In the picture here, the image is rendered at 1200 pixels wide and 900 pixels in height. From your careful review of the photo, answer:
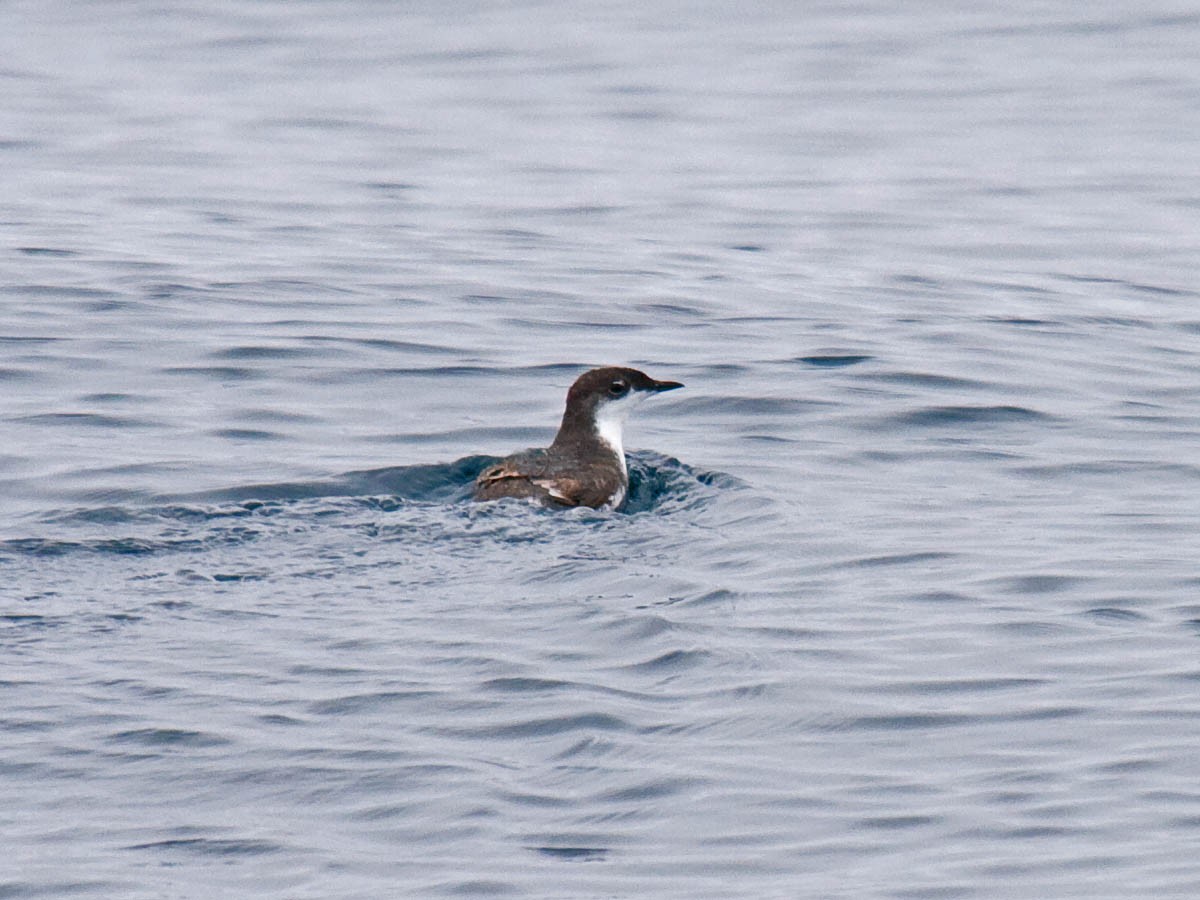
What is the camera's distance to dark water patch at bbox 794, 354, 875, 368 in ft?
50.4

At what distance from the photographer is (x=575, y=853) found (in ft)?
23.2

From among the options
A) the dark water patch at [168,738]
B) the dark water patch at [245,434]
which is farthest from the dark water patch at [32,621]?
the dark water patch at [245,434]

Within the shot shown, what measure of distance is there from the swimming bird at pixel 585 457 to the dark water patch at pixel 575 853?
4.35m

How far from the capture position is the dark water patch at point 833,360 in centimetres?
1535

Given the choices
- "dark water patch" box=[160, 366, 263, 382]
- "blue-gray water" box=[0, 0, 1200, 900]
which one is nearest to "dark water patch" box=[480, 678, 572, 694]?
"blue-gray water" box=[0, 0, 1200, 900]

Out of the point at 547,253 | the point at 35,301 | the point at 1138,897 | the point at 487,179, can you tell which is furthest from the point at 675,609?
the point at 487,179

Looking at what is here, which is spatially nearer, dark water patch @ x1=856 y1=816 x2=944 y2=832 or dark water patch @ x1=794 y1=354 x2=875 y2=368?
dark water patch @ x1=856 y1=816 x2=944 y2=832

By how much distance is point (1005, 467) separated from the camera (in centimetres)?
1264

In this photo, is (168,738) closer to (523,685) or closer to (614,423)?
(523,685)

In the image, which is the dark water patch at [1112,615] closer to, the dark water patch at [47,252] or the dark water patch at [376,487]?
the dark water patch at [376,487]

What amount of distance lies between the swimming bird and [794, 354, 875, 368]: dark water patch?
8.64 ft

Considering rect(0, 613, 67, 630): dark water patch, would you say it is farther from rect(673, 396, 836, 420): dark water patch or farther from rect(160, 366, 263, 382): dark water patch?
rect(673, 396, 836, 420): dark water patch

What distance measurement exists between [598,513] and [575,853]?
15.1ft

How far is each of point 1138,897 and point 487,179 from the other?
16.2m
